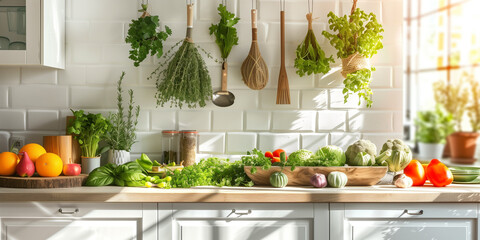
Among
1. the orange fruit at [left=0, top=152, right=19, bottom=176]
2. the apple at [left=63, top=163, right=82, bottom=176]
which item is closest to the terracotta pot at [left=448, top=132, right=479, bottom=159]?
the apple at [left=63, top=163, right=82, bottom=176]

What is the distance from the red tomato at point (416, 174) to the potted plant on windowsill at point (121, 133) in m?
1.56

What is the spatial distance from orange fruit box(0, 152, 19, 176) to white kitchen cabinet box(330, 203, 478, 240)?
165cm

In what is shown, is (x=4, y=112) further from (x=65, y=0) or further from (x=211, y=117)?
(x=211, y=117)

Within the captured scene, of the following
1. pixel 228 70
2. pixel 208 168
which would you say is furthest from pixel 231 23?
pixel 208 168

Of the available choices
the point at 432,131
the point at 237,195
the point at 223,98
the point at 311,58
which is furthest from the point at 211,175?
the point at 432,131

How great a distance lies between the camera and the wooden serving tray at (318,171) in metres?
2.52

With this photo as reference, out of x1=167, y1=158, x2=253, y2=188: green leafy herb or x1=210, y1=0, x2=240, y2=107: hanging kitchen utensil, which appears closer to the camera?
x1=167, y1=158, x2=253, y2=188: green leafy herb

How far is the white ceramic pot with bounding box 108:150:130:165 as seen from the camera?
285 centimetres

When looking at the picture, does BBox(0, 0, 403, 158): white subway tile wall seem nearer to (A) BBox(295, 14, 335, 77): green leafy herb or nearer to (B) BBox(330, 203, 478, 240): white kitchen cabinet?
(A) BBox(295, 14, 335, 77): green leafy herb

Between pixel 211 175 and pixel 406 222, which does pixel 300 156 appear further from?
pixel 406 222

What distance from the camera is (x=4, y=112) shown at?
299cm

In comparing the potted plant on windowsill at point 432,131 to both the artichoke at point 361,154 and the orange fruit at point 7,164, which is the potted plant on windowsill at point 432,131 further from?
the orange fruit at point 7,164

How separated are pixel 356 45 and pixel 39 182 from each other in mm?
1888

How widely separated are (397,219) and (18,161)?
1.94 metres
